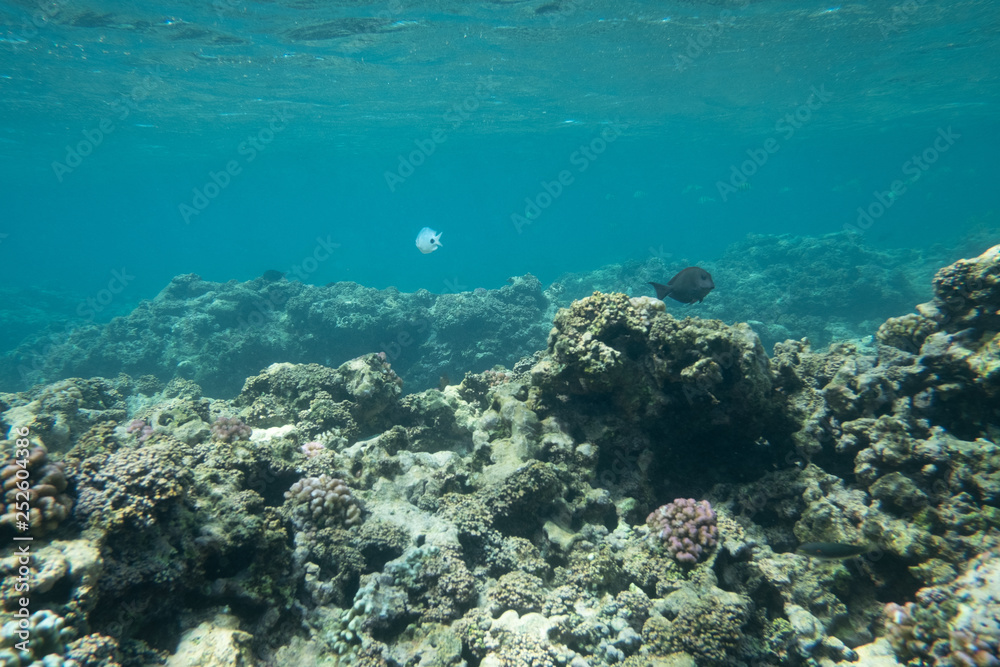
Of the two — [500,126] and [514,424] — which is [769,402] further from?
[500,126]

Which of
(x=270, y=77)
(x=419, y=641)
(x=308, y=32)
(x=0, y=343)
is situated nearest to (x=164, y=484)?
(x=419, y=641)

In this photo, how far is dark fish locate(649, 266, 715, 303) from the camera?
6.25 m

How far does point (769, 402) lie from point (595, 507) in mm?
2280

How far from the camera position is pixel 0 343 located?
2808 centimetres
